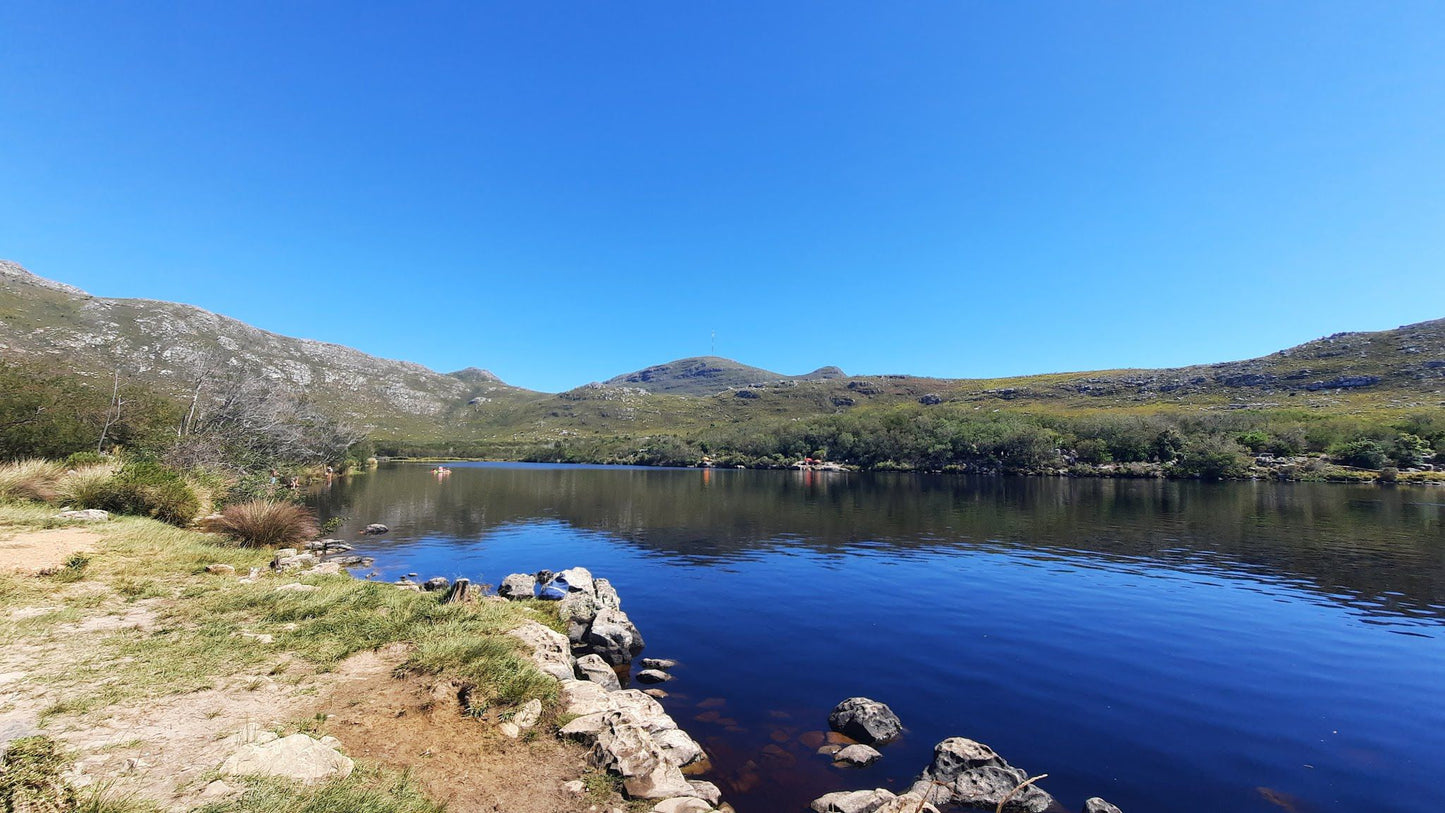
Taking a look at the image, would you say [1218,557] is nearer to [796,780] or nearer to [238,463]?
[796,780]

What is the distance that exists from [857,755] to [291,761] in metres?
8.91

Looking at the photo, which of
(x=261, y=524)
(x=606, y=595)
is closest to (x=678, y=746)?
(x=606, y=595)

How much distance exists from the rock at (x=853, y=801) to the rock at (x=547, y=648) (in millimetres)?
5204

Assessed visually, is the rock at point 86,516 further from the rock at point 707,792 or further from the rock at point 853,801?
the rock at point 853,801

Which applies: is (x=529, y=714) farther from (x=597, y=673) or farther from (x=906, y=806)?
(x=906, y=806)

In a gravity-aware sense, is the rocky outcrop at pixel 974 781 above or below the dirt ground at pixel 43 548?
below

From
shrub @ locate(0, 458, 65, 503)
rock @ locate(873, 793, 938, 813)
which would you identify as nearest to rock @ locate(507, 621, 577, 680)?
rock @ locate(873, 793, 938, 813)

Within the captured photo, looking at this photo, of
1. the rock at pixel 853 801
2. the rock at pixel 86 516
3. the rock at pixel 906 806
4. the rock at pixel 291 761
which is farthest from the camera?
the rock at pixel 86 516

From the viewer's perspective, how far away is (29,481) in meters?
22.2

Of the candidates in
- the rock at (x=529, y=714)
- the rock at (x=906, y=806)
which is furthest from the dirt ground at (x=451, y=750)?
the rock at (x=906, y=806)

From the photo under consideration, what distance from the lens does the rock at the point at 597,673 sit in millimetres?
13047

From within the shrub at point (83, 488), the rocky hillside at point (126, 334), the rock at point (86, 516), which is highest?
the rocky hillside at point (126, 334)

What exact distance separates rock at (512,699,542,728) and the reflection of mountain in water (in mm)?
22567

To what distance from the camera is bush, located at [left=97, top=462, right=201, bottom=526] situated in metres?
21.7
